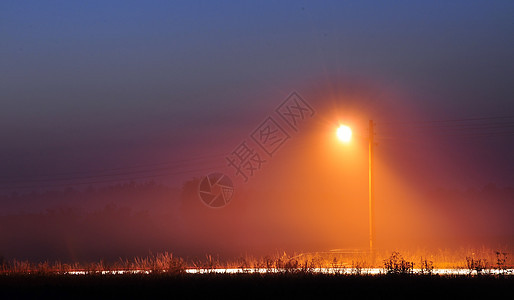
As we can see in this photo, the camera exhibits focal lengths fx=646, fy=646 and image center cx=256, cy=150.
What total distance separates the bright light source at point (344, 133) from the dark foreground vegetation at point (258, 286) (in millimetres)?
11484

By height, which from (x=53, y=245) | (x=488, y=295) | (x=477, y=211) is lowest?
(x=488, y=295)

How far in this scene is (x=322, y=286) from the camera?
14961 millimetres

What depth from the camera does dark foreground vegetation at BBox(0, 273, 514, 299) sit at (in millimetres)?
14156

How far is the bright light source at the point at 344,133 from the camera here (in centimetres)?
2772

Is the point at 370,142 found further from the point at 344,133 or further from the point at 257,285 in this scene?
the point at 257,285

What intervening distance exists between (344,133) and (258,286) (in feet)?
45.4

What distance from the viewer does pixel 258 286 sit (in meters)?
15.1

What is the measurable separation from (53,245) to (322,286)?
2159 inches

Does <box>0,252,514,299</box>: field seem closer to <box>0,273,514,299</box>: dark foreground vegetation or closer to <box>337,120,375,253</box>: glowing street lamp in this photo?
<box>0,273,514,299</box>: dark foreground vegetation

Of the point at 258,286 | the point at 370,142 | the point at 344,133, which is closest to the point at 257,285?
the point at 258,286

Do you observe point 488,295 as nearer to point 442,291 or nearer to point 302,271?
point 442,291

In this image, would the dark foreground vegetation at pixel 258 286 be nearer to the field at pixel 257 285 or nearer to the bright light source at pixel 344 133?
the field at pixel 257 285

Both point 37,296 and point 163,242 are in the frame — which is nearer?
point 37,296

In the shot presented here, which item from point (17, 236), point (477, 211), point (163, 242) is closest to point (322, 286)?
point (163, 242)
